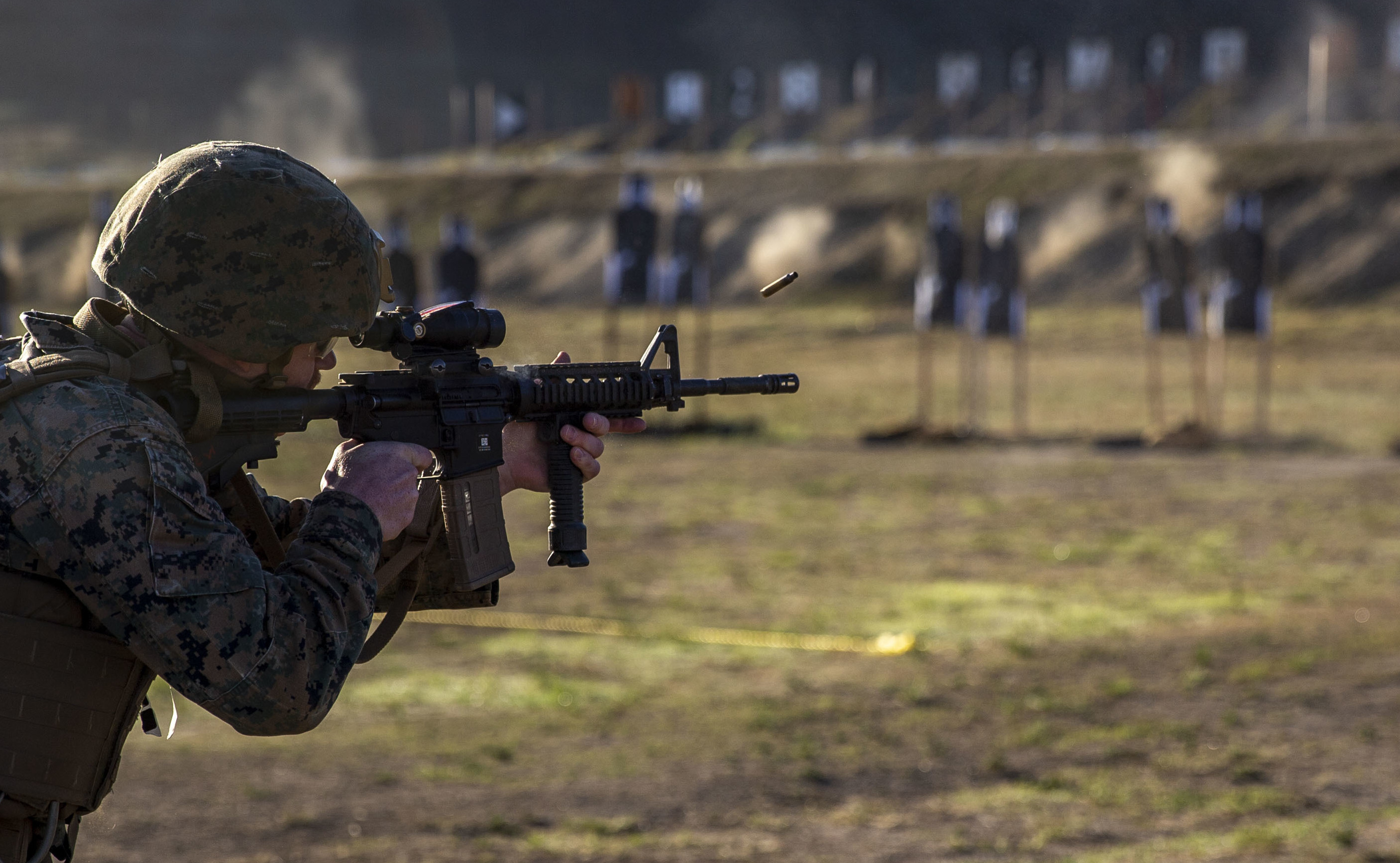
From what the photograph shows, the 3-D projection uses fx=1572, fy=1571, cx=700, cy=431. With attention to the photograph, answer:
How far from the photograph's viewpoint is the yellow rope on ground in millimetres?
8875

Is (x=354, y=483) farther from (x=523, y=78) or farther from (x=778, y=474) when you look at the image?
(x=523, y=78)

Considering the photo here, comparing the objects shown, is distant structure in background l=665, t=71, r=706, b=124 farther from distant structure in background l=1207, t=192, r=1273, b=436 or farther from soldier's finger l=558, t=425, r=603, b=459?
soldier's finger l=558, t=425, r=603, b=459

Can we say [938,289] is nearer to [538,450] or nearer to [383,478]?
[538,450]

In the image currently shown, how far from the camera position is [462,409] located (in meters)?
3.10

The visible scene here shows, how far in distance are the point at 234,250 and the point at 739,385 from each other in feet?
4.59

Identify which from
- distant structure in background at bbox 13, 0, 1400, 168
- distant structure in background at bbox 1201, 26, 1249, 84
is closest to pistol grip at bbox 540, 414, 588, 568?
distant structure in background at bbox 13, 0, 1400, 168

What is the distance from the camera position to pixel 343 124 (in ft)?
242

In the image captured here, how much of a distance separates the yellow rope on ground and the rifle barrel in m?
5.15

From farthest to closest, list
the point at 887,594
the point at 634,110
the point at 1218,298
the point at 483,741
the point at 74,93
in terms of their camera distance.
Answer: the point at 74,93 < the point at 634,110 < the point at 1218,298 < the point at 887,594 < the point at 483,741

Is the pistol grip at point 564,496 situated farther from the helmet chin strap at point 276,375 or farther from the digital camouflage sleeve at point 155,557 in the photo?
the digital camouflage sleeve at point 155,557

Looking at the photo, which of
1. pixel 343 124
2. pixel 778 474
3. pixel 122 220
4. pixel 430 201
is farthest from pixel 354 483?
pixel 343 124

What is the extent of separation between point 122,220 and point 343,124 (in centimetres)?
7411

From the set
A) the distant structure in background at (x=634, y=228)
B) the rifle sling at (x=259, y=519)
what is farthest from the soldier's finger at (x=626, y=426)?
the distant structure in background at (x=634, y=228)

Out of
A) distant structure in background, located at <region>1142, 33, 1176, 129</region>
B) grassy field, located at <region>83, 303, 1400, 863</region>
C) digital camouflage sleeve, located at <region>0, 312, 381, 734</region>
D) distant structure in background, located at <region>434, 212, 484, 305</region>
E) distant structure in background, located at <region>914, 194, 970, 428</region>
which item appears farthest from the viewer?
distant structure in background, located at <region>1142, 33, 1176, 129</region>
